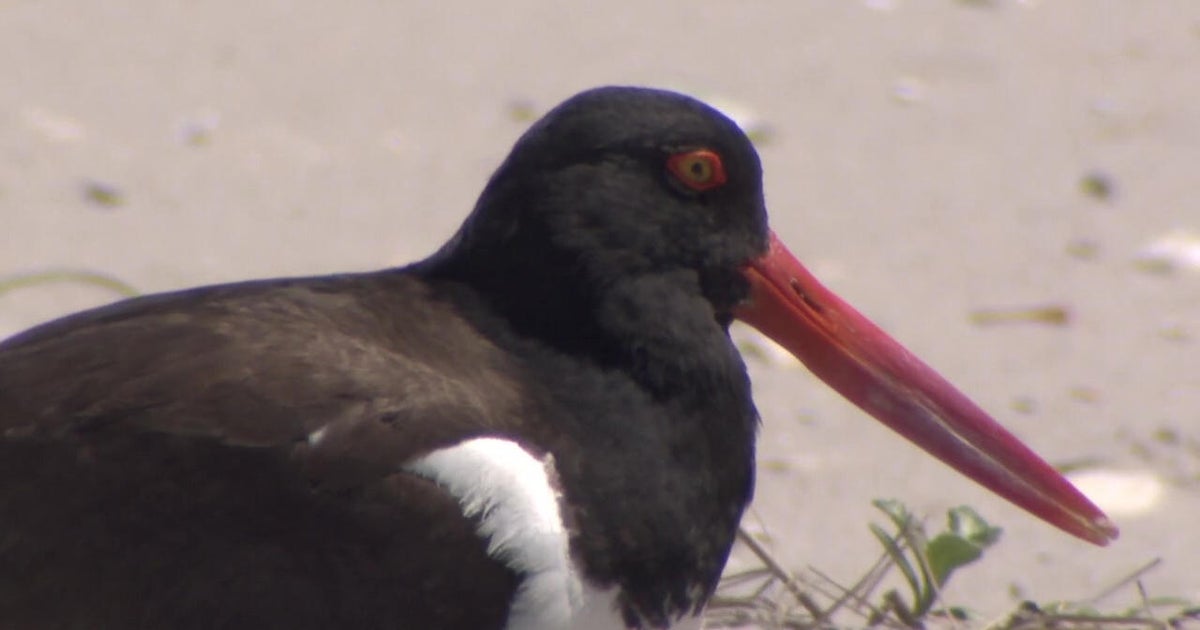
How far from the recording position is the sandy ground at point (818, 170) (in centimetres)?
669

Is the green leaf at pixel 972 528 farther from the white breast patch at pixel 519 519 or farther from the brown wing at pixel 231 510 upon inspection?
the brown wing at pixel 231 510

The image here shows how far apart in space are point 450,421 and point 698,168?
0.74 metres

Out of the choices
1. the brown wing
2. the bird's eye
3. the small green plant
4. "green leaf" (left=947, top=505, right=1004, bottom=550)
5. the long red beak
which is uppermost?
the bird's eye

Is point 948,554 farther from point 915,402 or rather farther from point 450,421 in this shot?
point 450,421

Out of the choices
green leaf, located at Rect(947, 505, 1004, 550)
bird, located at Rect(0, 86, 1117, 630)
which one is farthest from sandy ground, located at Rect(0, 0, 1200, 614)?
bird, located at Rect(0, 86, 1117, 630)

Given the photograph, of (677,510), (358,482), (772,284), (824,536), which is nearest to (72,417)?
(358,482)

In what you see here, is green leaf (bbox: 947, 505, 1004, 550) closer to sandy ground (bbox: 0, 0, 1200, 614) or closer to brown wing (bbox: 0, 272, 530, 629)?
sandy ground (bbox: 0, 0, 1200, 614)

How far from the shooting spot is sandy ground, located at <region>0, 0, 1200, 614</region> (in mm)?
6688

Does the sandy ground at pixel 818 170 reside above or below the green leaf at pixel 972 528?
above

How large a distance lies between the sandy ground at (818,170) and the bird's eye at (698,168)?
74.5 inches

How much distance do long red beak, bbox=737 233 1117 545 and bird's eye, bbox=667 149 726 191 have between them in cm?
30

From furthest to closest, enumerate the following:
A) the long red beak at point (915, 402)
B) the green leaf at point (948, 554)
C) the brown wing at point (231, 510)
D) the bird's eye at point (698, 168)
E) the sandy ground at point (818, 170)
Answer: the sandy ground at point (818, 170) → the green leaf at point (948, 554) → the long red beak at point (915, 402) → the bird's eye at point (698, 168) → the brown wing at point (231, 510)

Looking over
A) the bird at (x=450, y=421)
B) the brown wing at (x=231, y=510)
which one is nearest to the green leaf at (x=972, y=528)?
the bird at (x=450, y=421)

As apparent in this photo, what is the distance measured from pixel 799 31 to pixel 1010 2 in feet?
3.14
